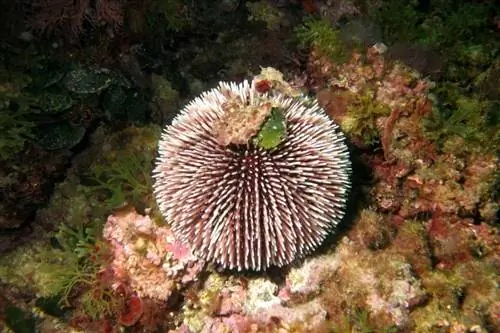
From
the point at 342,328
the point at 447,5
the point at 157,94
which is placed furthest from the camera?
the point at 447,5

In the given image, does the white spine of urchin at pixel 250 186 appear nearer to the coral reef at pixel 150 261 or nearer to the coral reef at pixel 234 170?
the coral reef at pixel 234 170

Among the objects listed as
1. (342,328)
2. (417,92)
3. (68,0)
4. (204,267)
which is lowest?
(342,328)

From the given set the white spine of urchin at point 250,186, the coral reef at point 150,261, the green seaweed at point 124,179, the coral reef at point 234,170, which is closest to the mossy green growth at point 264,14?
the coral reef at point 234,170

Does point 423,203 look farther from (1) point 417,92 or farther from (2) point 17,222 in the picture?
(2) point 17,222

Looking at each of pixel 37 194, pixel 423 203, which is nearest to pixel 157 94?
pixel 37 194

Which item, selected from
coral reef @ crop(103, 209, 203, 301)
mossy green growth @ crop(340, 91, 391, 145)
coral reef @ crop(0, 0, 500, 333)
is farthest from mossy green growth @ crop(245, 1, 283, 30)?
coral reef @ crop(103, 209, 203, 301)

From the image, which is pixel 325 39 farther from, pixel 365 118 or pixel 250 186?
pixel 250 186

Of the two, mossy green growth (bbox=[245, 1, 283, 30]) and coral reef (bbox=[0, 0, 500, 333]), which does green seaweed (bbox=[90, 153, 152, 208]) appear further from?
mossy green growth (bbox=[245, 1, 283, 30])
